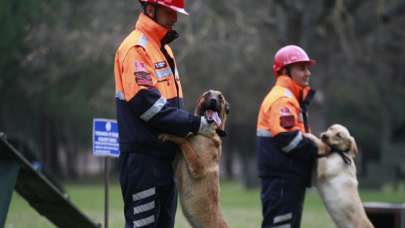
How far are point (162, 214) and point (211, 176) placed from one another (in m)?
0.48

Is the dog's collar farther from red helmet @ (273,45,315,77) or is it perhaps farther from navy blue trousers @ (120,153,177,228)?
navy blue trousers @ (120,153,177,228)

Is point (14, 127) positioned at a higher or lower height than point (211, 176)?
higher

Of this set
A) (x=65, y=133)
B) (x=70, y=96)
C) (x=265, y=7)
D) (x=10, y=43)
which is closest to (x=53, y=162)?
(x=65, y=133)

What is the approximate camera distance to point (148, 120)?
727 centimetres

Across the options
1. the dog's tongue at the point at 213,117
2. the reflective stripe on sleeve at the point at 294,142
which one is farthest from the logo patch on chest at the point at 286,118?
the dog's tongue at the point at 213,117

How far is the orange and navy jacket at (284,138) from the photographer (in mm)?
9133

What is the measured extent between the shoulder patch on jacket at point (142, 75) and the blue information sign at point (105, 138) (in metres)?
4.07

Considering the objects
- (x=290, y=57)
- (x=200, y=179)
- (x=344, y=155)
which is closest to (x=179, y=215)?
(x=290, y=57)

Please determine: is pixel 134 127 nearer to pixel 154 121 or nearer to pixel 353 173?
pixel 154 121

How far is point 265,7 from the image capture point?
106 feet

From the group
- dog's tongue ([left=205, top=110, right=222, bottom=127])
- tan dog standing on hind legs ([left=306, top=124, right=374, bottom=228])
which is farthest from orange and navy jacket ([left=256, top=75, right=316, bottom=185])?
dog's tongue ([left=205, top=110, right=222, bottom=127])

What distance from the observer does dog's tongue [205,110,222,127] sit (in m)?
7.54

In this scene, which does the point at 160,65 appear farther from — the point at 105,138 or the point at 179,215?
the point at 179,215

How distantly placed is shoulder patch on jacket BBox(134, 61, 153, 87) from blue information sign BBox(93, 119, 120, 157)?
407 centimetres
